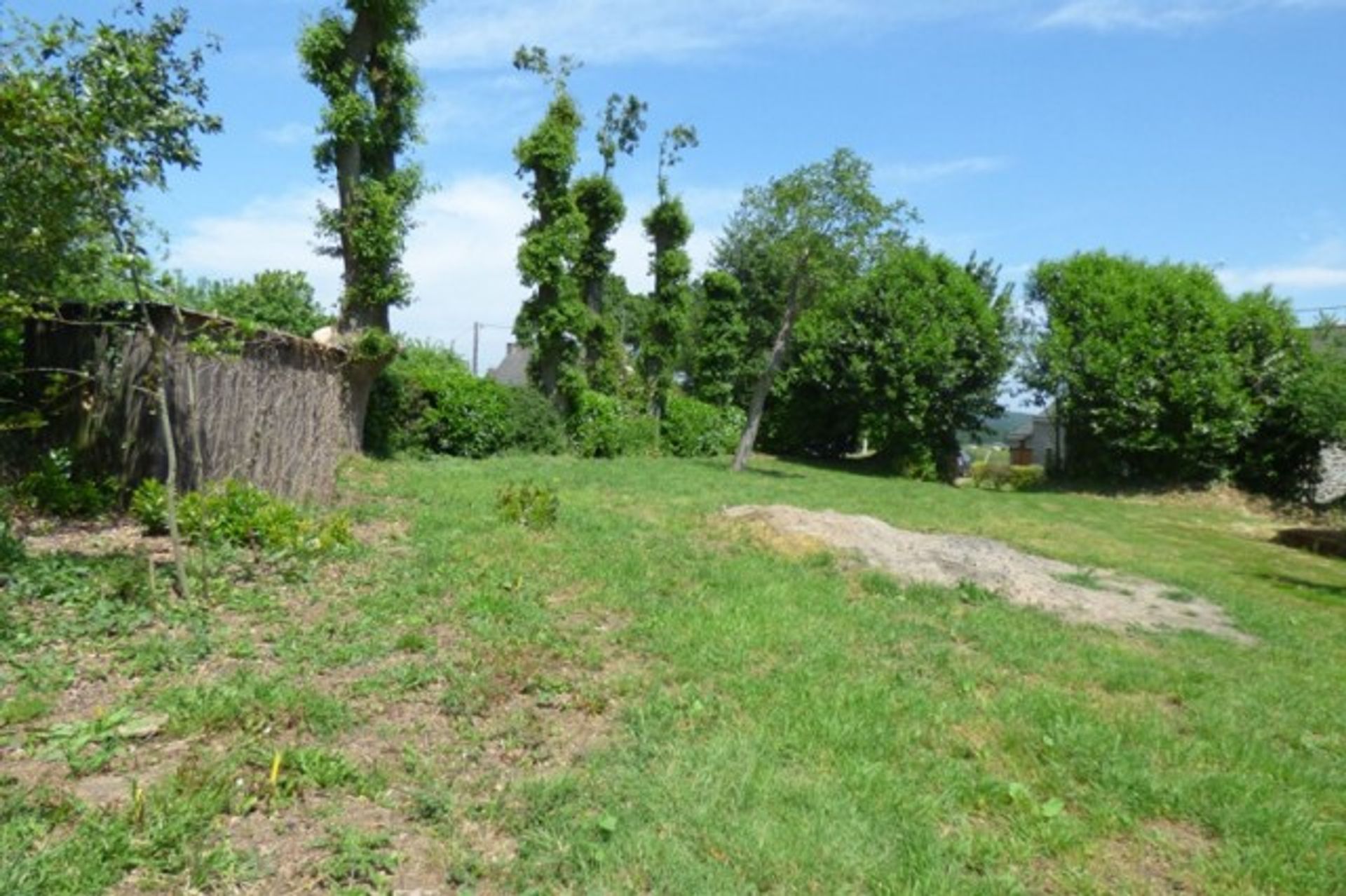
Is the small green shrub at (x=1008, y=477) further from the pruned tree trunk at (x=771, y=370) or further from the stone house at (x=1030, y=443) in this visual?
the stone house at (x=1030, y=443)

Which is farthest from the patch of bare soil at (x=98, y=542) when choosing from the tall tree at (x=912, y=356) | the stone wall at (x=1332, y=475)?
the stone wall at (x=1332, y=475)

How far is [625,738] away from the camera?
13.7 ft

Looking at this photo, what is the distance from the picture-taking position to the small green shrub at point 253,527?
724 centimetres

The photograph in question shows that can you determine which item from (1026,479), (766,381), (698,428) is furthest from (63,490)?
(1026,479)

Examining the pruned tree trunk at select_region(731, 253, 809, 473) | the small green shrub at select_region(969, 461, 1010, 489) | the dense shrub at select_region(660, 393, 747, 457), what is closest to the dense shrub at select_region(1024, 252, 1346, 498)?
the small green shrub at select_region(969, 461, 1010, 489)

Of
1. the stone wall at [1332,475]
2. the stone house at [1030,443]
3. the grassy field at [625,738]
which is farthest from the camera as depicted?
the stone house at [1030,443]

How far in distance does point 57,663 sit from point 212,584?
4.79ft

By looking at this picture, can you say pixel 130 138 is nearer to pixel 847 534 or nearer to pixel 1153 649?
pixel 847 534

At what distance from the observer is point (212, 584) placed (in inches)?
237

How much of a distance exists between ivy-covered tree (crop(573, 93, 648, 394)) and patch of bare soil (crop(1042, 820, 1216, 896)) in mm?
20900

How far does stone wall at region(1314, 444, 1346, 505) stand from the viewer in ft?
75.7

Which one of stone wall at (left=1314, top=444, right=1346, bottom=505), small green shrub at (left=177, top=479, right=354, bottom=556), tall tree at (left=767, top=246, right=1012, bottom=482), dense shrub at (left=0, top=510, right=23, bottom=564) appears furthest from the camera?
tall tree at (left=767, top=246, right=1012, bottom=482)

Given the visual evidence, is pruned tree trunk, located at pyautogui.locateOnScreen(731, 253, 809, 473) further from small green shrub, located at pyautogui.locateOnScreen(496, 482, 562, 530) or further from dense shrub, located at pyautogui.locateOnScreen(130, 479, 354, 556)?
dense shrub, located at pyautogui.locateOnScreen(130, 479, 354, 556)

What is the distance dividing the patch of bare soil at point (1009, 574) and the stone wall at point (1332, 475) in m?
17.1
